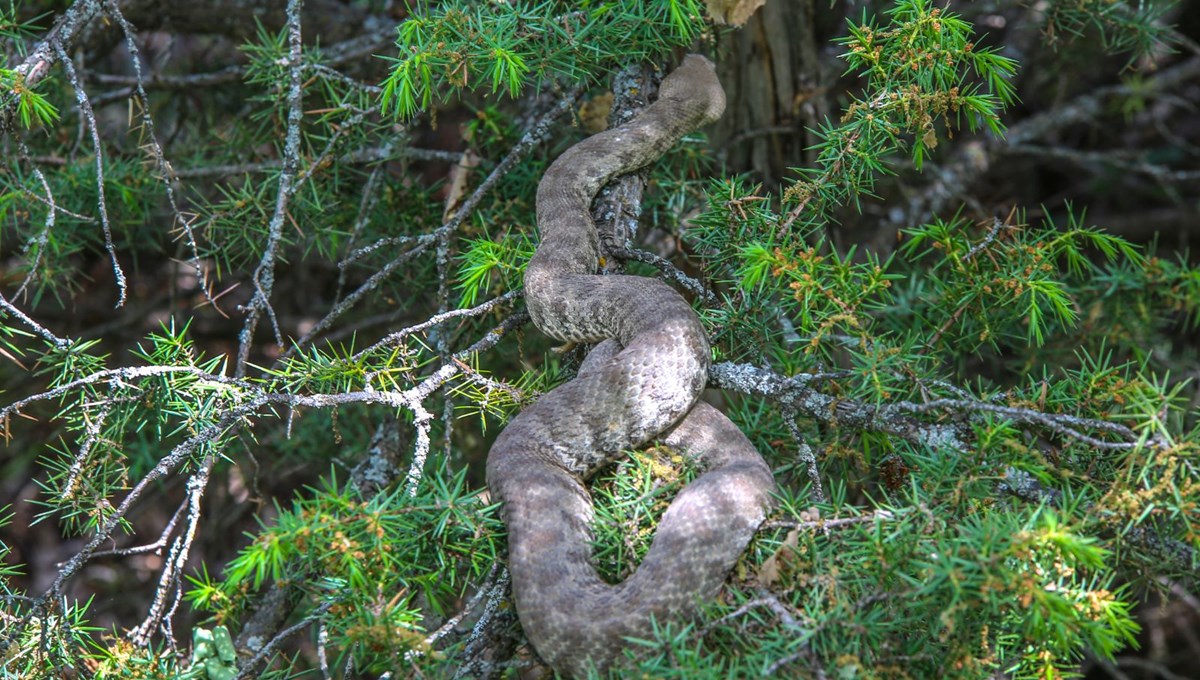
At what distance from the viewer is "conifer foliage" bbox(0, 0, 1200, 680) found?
2072 millimetres

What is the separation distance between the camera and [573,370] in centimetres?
325

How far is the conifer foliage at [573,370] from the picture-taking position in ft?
6.80

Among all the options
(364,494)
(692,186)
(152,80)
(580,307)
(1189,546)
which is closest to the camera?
(1189,546)

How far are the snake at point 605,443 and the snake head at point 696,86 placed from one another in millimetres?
106

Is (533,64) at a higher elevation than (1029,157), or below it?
higher

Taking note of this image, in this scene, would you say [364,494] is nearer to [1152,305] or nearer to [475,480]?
[475,480]

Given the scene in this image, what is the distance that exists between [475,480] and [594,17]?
2.58 m

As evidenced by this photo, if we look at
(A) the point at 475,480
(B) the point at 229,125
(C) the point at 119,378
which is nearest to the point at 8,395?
(B) the point at 229,125

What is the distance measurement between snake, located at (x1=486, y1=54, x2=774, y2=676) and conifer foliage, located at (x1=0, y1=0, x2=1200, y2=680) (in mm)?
74

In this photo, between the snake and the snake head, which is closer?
the snake

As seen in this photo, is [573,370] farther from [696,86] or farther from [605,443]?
[696,86]

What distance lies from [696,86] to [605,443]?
1689 mm

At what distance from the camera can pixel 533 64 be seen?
10.2 ft

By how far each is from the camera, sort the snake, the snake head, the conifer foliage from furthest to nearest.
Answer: the snake head → the snake → the conifer foliage
